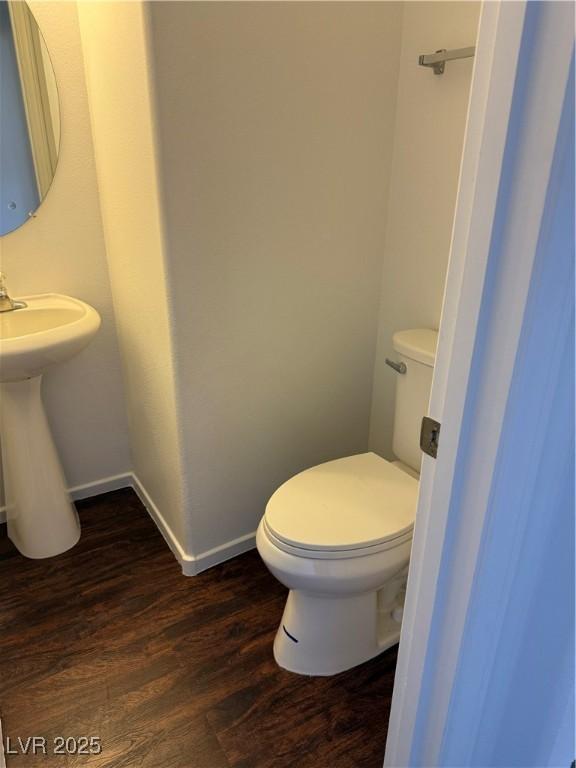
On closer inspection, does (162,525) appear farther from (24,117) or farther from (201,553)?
(24,117)

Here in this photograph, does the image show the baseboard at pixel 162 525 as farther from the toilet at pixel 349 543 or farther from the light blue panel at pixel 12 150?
the light blue panel at pixel 12 150

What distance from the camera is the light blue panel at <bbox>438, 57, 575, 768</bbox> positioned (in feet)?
2.02

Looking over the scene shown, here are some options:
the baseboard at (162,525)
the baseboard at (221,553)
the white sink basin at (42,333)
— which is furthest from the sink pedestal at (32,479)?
the baseboard at (221,553)

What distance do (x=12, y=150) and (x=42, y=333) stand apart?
2.14 ft

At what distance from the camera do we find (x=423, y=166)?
164cm

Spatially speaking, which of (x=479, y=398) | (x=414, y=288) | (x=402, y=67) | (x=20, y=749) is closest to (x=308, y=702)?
(x=20, y=749)

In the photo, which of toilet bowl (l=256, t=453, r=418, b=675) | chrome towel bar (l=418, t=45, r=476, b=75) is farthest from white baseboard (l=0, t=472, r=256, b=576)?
chrome towel bar (l=418, t=45, r=476, b=75)

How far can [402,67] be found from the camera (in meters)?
1.65

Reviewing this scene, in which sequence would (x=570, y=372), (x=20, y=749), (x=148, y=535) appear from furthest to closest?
(x=148, y=535), (x=20, y=749), (x=570, y=372)

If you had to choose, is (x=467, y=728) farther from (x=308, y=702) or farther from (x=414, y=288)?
(x=414, y=288)

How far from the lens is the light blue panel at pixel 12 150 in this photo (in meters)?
1.62

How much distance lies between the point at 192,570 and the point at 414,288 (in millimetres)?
1208

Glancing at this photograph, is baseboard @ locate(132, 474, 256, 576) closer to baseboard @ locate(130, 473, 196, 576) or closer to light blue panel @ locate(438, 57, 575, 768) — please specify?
baseboard @ locate(130, 473, 196, 576)

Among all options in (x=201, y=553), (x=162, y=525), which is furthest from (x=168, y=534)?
(x=201, y=553)
